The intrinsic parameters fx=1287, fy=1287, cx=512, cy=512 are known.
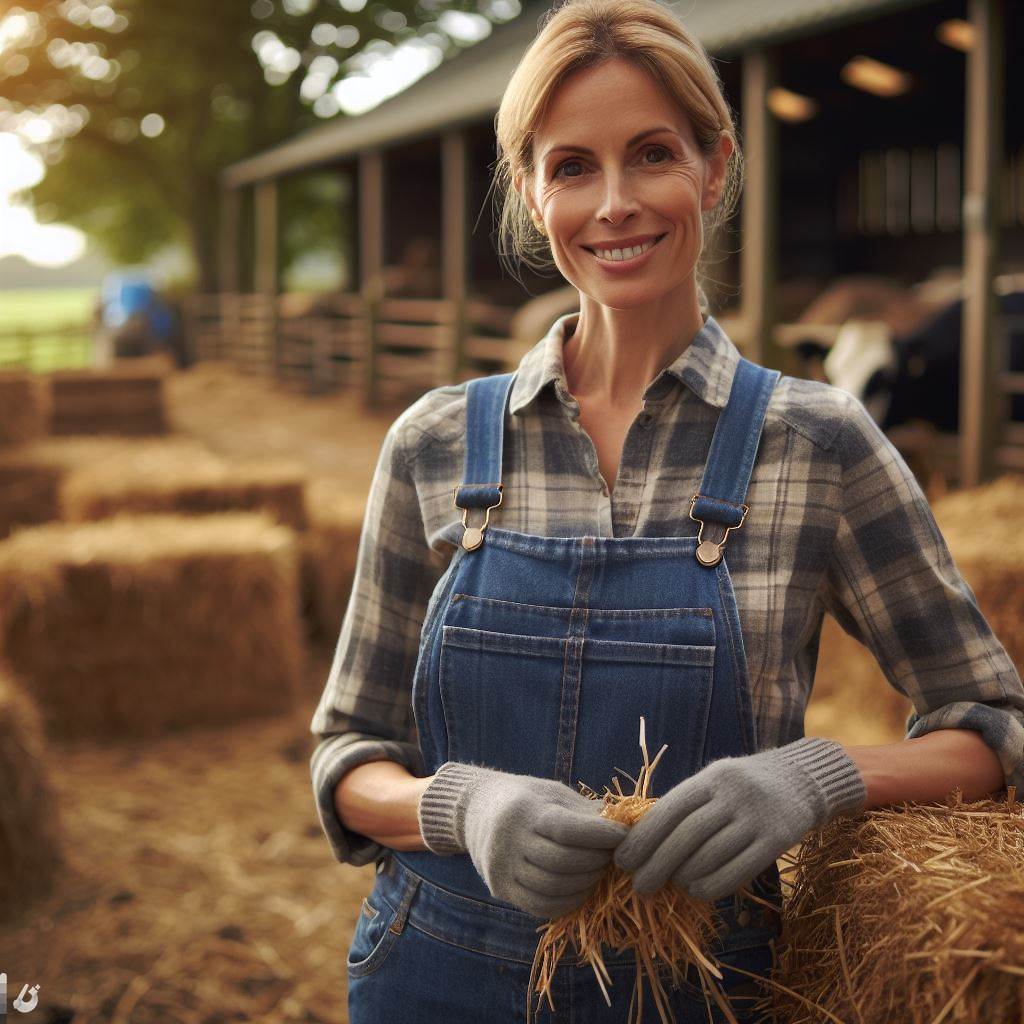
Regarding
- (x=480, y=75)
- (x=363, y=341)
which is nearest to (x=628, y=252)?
(x=363, y=341)

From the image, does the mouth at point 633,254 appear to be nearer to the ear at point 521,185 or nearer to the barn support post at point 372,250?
the ear at point 521,185

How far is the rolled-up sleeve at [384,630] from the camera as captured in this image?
1852 millimetres

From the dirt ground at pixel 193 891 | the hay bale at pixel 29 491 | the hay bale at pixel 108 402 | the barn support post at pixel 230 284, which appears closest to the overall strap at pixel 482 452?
the dirt ground at pixel 193 891

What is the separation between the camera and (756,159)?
28.1 ft

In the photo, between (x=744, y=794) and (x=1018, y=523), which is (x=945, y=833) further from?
(x=1018, y=523)

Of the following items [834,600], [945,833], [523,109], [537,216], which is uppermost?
[523,109]

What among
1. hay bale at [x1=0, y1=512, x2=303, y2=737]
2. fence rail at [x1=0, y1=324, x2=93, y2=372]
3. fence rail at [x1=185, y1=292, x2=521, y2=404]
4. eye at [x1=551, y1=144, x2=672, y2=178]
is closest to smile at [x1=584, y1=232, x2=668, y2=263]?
eye at [x1=551, y1=144, x2=672, y2=178]

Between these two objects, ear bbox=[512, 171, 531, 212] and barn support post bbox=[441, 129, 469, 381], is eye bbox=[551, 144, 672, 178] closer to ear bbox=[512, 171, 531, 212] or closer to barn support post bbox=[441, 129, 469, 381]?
ear bbox=[512, 171, 531, 212]

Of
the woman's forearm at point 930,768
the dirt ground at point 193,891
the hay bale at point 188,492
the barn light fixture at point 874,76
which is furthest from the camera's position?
the barn light fixture at point 874,76

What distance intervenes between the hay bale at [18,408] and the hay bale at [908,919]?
1013 centimetres

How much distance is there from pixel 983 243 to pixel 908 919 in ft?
21.2

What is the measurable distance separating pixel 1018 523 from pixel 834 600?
353cm

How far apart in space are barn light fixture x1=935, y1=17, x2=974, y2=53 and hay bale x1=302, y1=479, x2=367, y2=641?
17.6ft

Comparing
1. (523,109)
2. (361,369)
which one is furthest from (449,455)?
(361,369)
